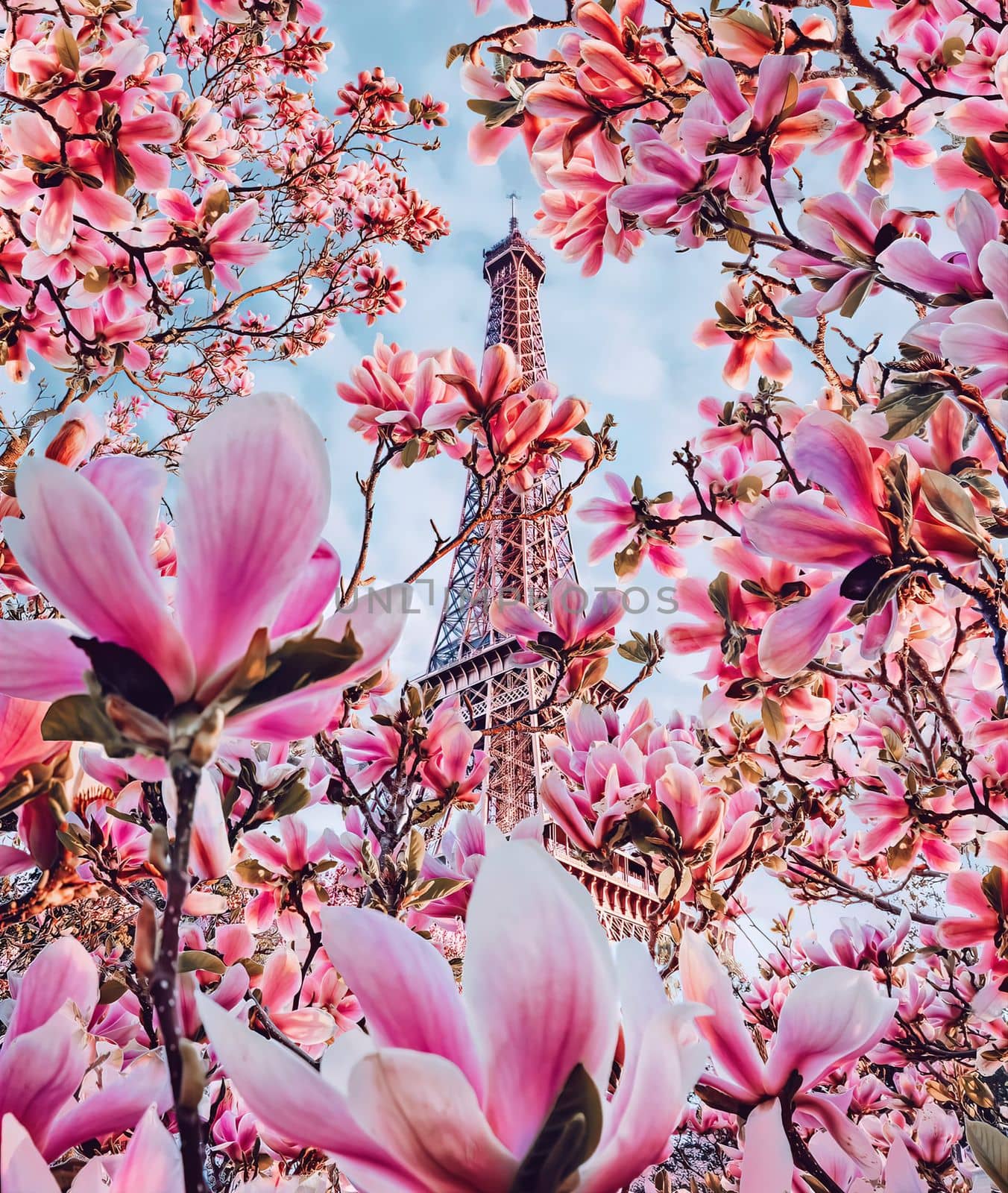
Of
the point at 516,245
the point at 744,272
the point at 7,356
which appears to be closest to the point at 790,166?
the point at 744,272

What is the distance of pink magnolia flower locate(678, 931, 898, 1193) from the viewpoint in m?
0.55

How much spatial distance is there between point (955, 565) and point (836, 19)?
128cm

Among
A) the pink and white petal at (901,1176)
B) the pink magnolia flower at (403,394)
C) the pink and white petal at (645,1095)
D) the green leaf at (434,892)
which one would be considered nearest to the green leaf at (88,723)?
the pink and white petal at (645,1095)

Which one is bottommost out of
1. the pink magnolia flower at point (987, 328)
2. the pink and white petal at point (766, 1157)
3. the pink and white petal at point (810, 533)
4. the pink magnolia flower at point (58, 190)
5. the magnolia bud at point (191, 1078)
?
the pink and white petal at point (766, 1157)

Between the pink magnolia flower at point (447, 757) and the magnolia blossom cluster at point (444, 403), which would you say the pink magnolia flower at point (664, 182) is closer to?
the magnolia blossom cluster at point (444, 403)

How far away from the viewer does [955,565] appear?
0.93 meters

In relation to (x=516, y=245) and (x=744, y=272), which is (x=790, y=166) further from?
(x=516, y=245)

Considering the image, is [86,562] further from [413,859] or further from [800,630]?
[413,859]

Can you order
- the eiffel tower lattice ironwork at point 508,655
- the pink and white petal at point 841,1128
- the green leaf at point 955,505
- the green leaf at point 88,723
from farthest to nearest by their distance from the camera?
the eiffel tower lattice ironwork at point 508,655
the green leaf at point 955,505
the pink and white petal at point 841,1128
the green leaf at point 88,723

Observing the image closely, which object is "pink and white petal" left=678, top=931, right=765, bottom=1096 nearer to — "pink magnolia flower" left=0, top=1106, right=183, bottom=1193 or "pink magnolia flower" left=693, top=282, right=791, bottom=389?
"pink magnolia flower" left=0, top=1106, right=183, bottom=1193

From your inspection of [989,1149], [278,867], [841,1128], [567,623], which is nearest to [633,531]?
[567,623]

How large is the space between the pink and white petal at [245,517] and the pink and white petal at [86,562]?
19 mm

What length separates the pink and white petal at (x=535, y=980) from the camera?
1.16 ft

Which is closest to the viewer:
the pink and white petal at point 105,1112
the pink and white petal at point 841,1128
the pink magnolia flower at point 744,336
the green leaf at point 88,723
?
the green leaf at point 88,723
